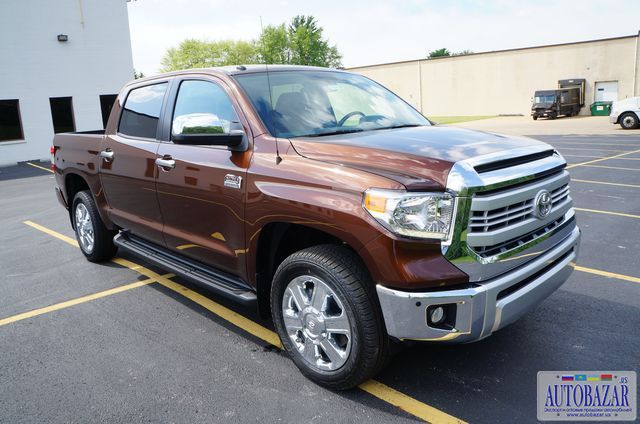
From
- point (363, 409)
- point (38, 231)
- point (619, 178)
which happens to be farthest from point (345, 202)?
point (619, 178)

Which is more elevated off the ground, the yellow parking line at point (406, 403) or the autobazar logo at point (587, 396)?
the yellow parking line at point (406, 403)

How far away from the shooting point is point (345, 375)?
293 cm

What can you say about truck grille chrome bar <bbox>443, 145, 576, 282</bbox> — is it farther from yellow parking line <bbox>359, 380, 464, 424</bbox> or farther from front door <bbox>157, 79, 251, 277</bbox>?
front door <bbox>157, 79, 251, 277</bbox>

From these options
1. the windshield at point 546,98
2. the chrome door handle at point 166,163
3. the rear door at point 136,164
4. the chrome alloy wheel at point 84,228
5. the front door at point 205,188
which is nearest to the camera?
the front door at point 205,188

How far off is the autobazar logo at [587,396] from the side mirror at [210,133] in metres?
2.38

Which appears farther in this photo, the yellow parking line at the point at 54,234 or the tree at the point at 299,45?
the tree at the point at 299,45

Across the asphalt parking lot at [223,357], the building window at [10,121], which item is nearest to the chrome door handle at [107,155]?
the asphalt parking lot at [223,357]

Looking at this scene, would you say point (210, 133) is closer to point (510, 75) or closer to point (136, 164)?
point (136, 164)

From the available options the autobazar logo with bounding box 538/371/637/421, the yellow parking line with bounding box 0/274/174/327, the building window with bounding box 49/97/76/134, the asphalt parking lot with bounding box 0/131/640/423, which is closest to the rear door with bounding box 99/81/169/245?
the yellow parking line with bounding box 0/274/174/327

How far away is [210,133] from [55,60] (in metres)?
20.1

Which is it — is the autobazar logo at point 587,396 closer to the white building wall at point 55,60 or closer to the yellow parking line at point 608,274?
the yellow parking line at point 608,274

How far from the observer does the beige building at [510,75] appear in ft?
124

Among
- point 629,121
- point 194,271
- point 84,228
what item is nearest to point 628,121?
point 629,121

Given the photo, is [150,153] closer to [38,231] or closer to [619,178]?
[38,231]
